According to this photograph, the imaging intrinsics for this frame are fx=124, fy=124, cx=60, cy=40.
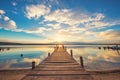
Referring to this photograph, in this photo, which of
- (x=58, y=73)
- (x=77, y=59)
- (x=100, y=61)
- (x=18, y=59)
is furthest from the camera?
(x=18, y=59)

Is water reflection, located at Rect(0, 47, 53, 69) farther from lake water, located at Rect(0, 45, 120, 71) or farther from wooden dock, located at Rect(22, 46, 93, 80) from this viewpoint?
wooden dock, located at Rect(22, 46, 93, 80)

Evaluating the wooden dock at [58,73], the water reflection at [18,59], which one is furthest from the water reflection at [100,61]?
the wooden dock at [58,73]

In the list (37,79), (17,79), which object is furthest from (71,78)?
(17,79)

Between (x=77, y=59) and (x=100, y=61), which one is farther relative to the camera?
(x=77, y=59)

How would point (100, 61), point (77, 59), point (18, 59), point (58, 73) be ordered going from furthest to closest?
point (18, 59) < point (77, 59) < point (100, 61) < point (58, 73)

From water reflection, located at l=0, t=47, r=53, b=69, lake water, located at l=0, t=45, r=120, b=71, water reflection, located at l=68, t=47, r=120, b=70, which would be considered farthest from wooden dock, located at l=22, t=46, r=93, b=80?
water reflection, located at l=0, t=47, r=53, b=69

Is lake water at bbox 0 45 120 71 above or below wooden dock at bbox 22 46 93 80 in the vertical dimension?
below

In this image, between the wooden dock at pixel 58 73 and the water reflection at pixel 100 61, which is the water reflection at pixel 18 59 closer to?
the water reflection at pixel 100 61

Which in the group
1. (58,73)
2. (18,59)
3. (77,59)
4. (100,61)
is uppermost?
(58,73)

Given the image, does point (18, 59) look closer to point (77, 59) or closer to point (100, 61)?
point (77, 59)

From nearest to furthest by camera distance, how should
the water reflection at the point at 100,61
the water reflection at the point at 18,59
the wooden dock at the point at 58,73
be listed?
the wooden dock at the point at 58,73 → the water reflection at the point at 100,61 → the water reflection at the point at 18,59

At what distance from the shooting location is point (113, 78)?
40.8 ft

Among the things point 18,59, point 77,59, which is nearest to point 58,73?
point 77,59

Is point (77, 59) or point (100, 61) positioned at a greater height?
point (77, 59)
